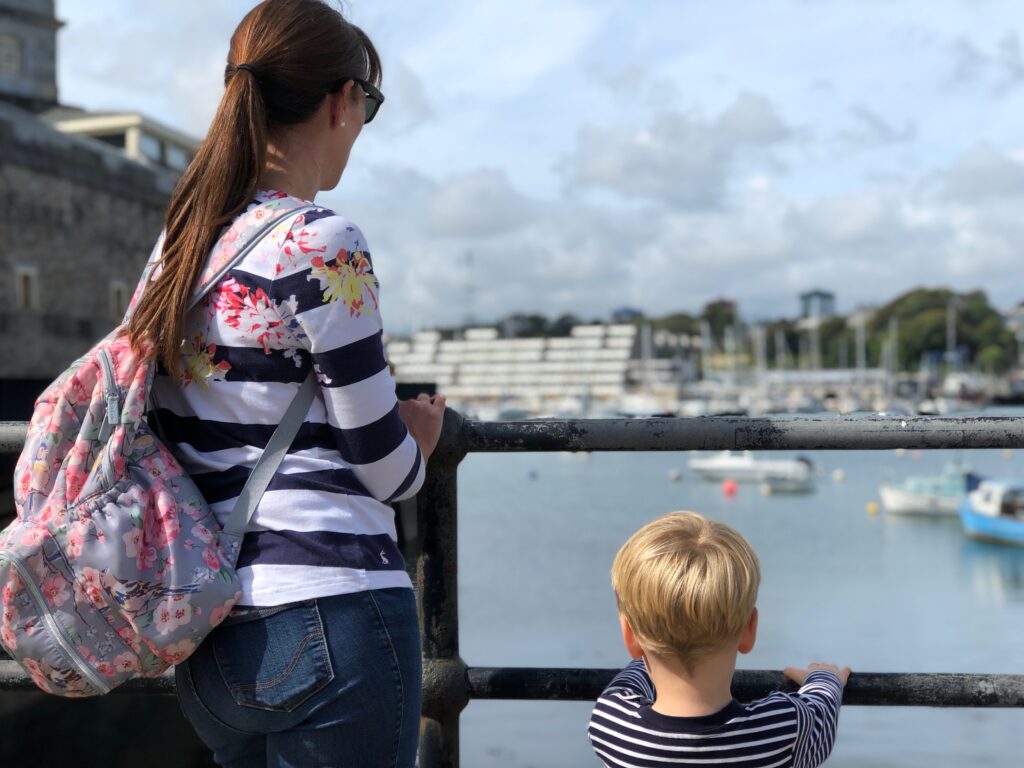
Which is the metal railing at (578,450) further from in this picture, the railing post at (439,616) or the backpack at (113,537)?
the backpack at (113,537)

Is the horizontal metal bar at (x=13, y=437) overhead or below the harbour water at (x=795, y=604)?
overhead

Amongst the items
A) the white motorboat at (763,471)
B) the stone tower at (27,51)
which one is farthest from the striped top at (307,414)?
the white motorboat at (763,471)

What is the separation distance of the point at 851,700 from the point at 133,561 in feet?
3.77

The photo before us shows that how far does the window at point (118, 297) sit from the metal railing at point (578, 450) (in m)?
24.5

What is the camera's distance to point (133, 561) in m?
1.29

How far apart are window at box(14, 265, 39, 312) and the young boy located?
861 inches

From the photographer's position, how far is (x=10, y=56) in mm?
34375

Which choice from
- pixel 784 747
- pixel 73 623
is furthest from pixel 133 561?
pixel 784 747

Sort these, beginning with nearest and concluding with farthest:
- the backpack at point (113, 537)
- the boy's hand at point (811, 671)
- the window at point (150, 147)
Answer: the backpack at point (113, 537) → the boy's hand at point (811, 671) → the window at point (150, 147)

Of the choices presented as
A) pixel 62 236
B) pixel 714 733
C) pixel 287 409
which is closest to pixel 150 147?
pixel 62 236

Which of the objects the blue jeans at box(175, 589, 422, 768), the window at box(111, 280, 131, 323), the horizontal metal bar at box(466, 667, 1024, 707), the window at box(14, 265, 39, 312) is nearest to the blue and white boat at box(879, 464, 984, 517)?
the window at box(111, 280, 131, 323)

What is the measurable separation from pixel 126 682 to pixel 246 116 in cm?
98

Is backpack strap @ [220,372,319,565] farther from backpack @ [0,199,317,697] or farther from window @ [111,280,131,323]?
window @ [111,280,131,323]

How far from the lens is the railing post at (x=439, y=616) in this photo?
6.03 feet
